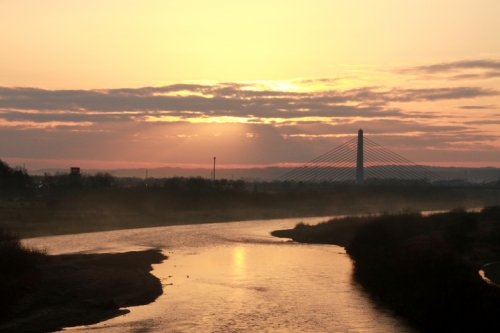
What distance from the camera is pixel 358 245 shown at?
179 ft

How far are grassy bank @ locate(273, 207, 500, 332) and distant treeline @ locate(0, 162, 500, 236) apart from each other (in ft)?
113

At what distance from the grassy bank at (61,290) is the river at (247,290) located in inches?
41.7

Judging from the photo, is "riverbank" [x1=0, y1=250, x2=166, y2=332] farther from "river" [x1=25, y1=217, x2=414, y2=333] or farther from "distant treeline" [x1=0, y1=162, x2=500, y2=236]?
"distant treeline" [x1=0, y1=162, x2=500, y2=236]

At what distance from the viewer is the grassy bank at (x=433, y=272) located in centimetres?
2405

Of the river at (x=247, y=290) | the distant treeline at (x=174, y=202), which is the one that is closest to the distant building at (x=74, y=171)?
the distant treeline at (x=174, y=202)

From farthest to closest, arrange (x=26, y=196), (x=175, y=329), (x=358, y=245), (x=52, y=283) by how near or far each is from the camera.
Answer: (x=26, y=196) < (x=358, y=245) < (x=52, y=283) < (x=175, y=329)

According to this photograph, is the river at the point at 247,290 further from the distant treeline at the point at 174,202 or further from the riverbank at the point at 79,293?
the distant treeline at the point at 174,202

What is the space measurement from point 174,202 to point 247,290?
78.3 meters

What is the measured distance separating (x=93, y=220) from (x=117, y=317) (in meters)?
56.4

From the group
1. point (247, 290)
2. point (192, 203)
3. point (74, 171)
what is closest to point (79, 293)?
point (247, 290)

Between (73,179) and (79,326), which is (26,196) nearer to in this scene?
(73,179)

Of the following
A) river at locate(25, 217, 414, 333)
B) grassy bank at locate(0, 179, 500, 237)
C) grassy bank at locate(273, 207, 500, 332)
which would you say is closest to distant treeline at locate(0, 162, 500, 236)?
grassy bank at locate(0, 179, 500, 237)

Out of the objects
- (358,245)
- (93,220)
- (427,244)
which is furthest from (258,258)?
(93,220)

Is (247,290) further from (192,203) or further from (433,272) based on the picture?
(192,203)
